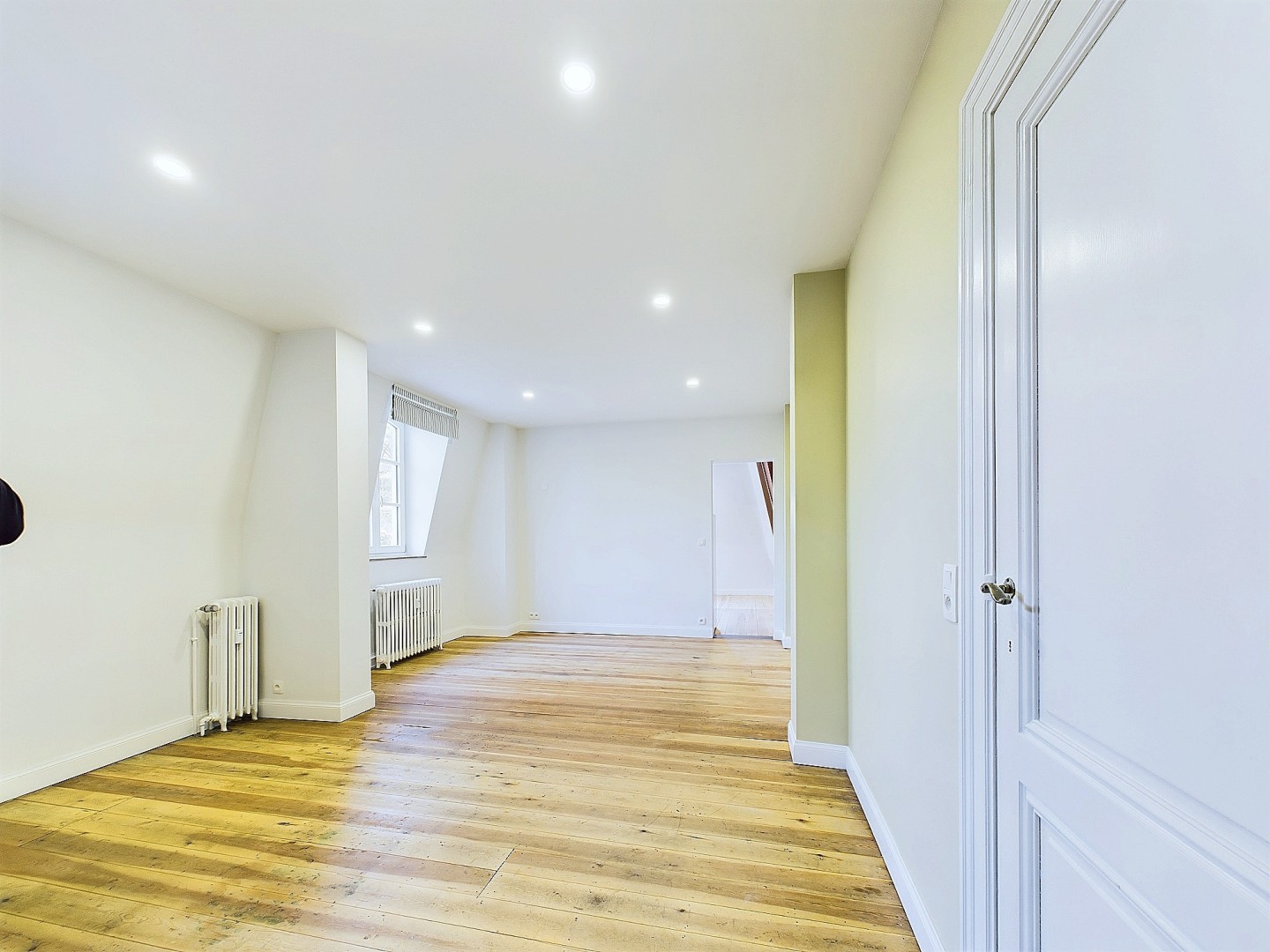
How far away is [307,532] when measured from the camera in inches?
152

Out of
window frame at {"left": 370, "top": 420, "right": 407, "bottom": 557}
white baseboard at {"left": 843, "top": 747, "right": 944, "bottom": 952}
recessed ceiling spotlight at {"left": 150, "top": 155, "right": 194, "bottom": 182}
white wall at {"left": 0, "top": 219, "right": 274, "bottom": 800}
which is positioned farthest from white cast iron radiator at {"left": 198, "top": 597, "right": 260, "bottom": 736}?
white baseboard at {"left": 843, "top": 747, "right": 944, "bottom": 952}

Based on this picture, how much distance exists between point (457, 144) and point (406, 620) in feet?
15.7

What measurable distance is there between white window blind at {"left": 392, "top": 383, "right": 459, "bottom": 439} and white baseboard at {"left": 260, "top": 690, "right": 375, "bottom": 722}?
247cm

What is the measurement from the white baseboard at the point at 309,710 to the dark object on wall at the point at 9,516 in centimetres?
200

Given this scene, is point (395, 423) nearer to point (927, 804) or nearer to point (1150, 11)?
point (927, 804)

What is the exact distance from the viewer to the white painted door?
23.6 inches

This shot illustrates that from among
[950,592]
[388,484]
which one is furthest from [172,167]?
[388,484]

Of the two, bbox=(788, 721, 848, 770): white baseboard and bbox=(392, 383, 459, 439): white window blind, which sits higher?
bbox=(392, 383, 459, 439): white window blind

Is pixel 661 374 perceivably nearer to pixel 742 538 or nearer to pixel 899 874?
pixel 899 874

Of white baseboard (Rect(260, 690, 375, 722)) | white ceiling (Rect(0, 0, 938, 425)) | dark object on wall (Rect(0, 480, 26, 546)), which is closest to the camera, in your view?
white ceiling (Rect(0, 0, 938, 425))

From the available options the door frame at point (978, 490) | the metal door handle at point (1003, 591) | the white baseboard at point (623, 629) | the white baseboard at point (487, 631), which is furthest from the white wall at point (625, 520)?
the metal door handle at point (1003, 591)

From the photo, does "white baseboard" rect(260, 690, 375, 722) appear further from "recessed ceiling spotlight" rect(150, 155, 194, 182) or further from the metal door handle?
the metal door handle

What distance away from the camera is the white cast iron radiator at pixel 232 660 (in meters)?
3.64

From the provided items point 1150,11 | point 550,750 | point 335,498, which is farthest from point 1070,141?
point 335,498
